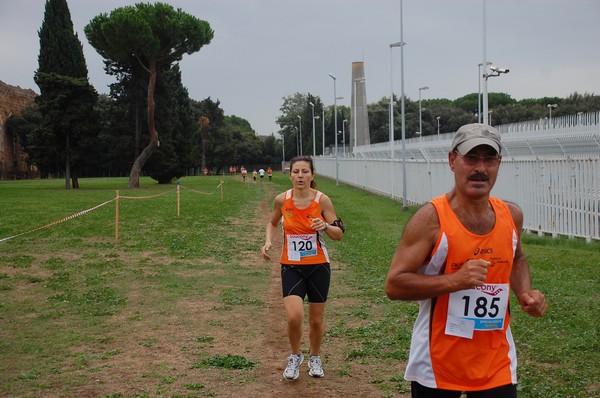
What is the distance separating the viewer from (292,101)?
504ft

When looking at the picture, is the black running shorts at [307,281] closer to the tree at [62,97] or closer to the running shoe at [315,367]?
the running shoe at [315,367]

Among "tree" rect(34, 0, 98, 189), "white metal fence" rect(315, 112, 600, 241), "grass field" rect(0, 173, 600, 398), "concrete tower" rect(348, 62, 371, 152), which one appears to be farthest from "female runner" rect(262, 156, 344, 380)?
"concrete tower" rect(348, 62, 371, 152)

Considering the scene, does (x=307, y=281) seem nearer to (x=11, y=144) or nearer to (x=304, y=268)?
(x=304, y=268)

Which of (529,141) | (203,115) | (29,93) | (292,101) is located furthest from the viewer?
(292,101)

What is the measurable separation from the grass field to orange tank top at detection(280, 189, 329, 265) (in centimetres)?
109

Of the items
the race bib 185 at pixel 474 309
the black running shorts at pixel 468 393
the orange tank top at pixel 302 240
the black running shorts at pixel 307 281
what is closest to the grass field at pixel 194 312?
the black running shorts at pixel 307 281

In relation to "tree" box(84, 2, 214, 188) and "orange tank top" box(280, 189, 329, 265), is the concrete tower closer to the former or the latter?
"tree" box(84, 2, 214, 188)

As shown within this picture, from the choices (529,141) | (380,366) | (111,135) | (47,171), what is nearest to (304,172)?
(380,366)

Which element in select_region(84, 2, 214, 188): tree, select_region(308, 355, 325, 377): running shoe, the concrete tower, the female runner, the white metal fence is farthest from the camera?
the concrete tower

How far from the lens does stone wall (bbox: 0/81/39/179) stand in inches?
3236

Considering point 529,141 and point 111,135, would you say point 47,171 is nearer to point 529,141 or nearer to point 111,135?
point 111,135

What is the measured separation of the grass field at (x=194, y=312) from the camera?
6.54 metres

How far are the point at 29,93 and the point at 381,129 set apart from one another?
5038 cm

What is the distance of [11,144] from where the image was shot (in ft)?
279
